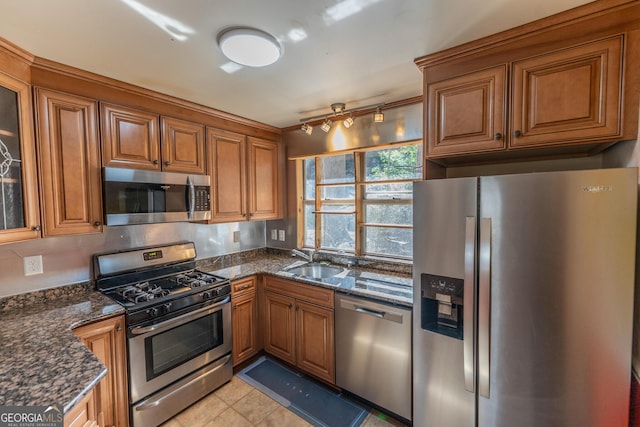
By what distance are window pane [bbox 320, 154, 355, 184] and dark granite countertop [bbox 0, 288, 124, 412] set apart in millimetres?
2172

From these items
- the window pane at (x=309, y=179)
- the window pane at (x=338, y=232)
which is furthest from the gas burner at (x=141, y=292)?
the window pane at (x=309, y=179)

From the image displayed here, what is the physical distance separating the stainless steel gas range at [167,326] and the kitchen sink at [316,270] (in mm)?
671

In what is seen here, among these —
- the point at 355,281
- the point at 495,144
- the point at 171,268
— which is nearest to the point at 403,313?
the point at 355,281

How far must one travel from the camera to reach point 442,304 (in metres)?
1.60

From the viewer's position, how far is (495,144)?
1.54 m

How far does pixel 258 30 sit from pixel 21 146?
1534mm

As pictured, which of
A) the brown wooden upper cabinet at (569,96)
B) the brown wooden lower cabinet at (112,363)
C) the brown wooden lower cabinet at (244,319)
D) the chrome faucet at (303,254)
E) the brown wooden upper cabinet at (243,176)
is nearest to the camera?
the brown wooden upper cabinet at (569,96)

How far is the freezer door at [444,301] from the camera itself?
57.0 inches

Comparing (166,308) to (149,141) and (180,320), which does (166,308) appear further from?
(149,141)

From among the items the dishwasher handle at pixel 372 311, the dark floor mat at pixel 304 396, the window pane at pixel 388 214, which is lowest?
the dark floor mat at pixel 304 396

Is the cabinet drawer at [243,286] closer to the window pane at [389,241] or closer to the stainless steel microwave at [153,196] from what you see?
the stainless steel microwave at [153,196]

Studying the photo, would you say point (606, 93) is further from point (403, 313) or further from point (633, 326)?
point (403, 313)

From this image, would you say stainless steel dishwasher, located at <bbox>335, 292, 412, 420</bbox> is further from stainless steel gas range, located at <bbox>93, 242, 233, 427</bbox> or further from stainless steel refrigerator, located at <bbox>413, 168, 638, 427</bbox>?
stainless steel gas range, located at <bbox>93, 242, 233, 427</bbox>

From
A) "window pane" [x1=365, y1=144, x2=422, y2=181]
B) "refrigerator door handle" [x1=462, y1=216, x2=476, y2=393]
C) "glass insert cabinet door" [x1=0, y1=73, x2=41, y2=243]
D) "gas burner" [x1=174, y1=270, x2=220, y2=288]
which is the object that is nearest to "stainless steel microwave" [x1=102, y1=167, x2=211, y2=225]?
"glass insert cabinet door" [x1=0, y1=73, x2=41, y2=243]
